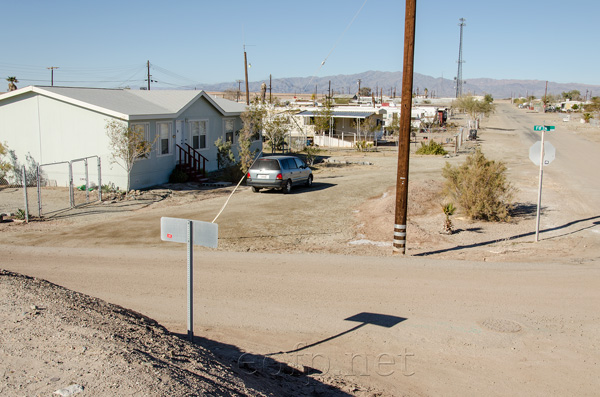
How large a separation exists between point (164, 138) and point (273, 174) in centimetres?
561

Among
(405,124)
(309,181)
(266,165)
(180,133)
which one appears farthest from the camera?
(180,133)

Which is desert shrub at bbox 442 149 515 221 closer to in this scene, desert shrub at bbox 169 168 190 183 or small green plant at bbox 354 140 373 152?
desert shrub at bbox 169 168 190 183

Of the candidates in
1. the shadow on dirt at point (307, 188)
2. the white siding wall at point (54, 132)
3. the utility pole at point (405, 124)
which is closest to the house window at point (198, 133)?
the shadow on dirt at point (307, 188)

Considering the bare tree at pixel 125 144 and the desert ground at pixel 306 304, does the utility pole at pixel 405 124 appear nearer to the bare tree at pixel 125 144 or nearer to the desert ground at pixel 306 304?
the desert ground at pixel 306 304

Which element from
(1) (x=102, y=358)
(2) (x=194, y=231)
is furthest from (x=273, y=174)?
(1) (x=102, y=358)

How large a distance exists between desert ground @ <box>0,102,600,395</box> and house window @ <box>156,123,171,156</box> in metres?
5.55

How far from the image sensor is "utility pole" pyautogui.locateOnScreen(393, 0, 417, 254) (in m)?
13.0

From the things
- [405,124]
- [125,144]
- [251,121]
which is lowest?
[125,144]

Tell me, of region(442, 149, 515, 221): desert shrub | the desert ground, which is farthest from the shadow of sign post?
region(442, 149, 515, 221): desert shrub

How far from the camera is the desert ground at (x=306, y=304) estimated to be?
17.9ft

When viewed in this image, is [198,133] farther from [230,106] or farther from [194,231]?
[194,231]

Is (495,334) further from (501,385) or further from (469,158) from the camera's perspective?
(469,158)

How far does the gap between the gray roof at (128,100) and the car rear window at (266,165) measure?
4.64 m

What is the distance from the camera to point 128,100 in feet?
81.2
